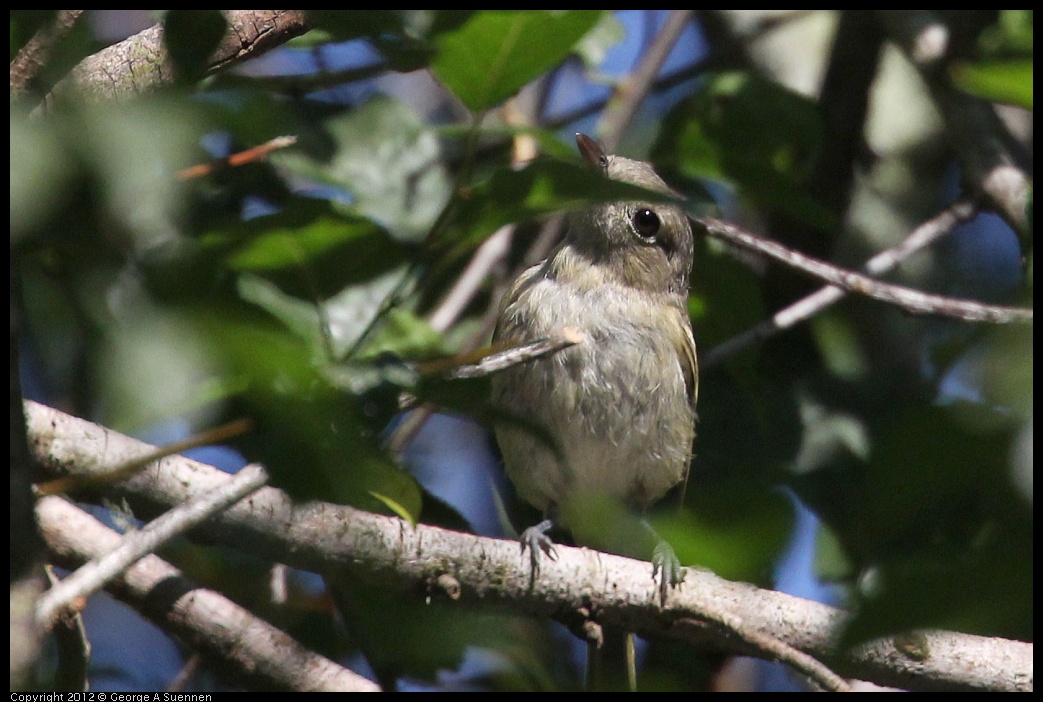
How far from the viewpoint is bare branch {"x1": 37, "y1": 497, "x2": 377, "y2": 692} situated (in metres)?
2.20

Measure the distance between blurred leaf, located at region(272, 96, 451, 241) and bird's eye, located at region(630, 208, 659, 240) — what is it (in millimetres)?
859

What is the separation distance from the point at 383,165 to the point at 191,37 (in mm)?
2073

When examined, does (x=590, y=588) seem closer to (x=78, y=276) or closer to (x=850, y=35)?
(x=78, y=276)

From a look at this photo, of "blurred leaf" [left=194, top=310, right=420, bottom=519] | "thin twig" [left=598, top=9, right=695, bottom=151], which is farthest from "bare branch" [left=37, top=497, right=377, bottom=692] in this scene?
"thin twig" [left=598, top=9, right=695, bottom=151]

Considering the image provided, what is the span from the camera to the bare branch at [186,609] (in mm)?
2201

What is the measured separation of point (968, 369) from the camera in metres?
0.96

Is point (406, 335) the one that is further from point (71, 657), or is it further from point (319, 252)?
point (71, 657)

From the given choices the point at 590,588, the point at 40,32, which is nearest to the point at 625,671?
the point at 590,588

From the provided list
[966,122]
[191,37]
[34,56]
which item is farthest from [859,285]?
[34,56]

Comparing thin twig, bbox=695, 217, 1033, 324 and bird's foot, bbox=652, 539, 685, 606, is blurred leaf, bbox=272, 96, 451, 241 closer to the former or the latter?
thin twig, bbox=695, 217, 1033, 324

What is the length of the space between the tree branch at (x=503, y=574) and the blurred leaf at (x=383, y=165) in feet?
3.72

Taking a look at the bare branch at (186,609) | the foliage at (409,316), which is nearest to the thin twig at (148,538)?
the foliage at (409,316)

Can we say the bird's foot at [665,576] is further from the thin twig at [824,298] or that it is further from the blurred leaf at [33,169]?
the blurred leaf at [33,169]

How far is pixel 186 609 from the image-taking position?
2324 millimetres
